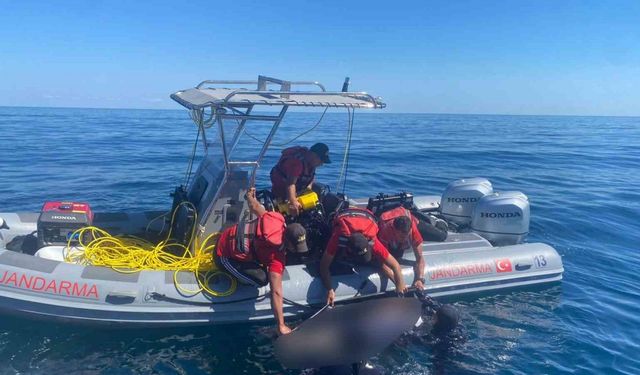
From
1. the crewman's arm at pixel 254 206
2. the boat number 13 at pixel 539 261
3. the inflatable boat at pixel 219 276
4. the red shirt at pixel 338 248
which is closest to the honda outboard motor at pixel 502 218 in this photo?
the inflatable boat at pixel 219 276

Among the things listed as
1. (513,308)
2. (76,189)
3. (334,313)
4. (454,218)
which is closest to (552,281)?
(513,308)

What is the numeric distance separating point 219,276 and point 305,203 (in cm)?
137

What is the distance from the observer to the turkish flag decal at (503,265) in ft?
19.9

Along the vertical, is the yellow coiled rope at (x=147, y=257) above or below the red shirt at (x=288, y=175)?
below

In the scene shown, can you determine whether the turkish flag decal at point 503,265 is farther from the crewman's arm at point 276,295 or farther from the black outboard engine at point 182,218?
the black outboard engine at point 182,218

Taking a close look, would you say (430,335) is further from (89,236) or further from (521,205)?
(89,236)

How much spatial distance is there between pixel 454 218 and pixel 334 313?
11.1 ft

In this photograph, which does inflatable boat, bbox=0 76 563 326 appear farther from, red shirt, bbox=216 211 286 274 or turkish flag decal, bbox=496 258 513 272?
red shirt, bbox=216 211 286 274

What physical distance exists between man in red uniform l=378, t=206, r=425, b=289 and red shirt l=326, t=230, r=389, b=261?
373mm

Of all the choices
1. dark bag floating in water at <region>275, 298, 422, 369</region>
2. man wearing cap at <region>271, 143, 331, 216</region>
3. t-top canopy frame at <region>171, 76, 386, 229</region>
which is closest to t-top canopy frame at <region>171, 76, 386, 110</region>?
t-top canopy frame at <region>171, 76, 386, 229</region>

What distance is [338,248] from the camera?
496cm

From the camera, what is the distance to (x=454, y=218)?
24.0ft

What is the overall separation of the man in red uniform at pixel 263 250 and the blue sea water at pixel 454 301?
0.62 m

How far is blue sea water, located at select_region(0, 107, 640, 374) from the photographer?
462 cm
